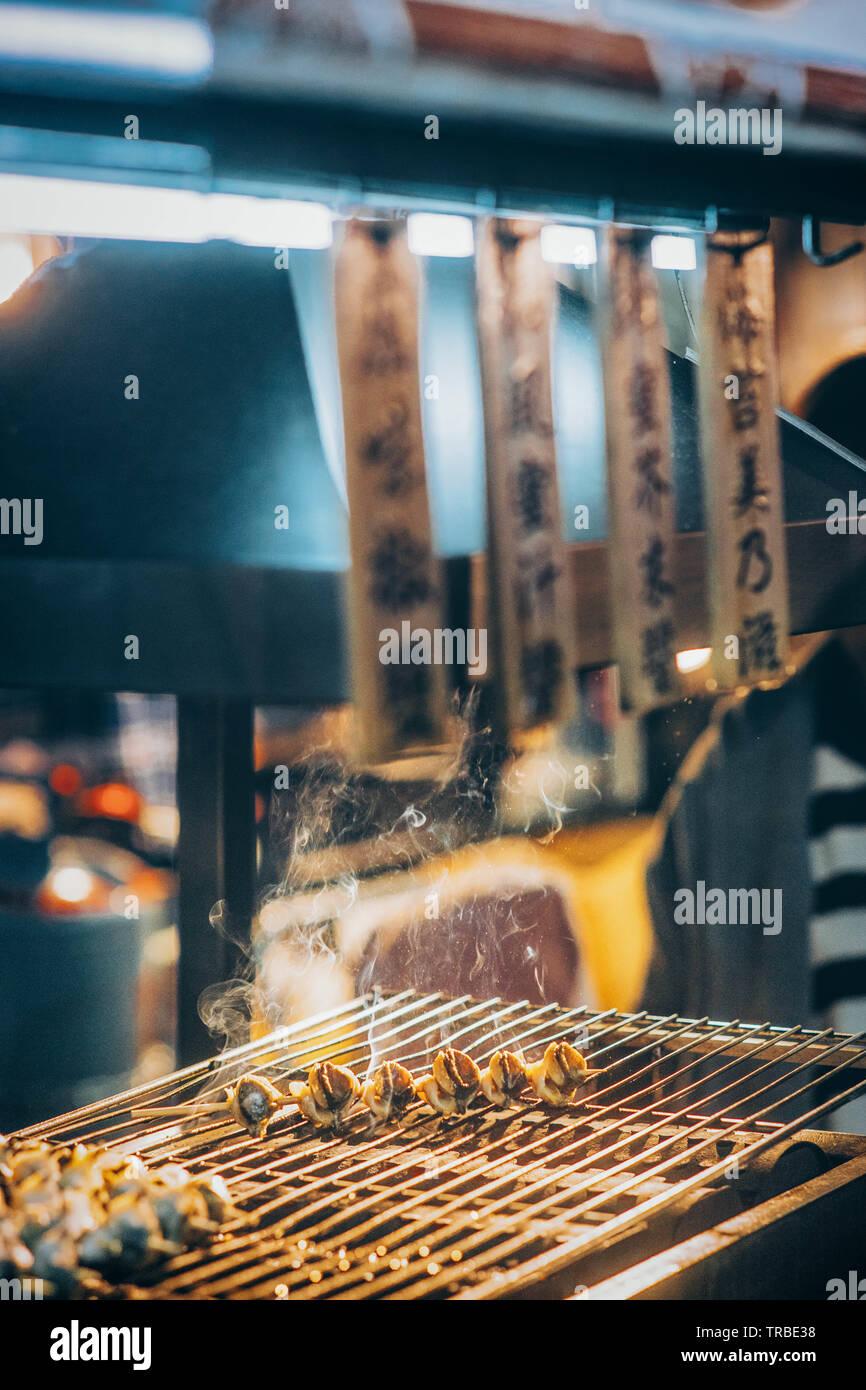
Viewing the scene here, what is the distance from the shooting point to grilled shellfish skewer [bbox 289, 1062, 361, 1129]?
2.29m

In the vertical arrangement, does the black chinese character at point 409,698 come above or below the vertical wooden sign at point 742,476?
below

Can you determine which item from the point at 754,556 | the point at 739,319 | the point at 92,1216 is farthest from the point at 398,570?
the point at 92,1216

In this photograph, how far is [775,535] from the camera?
2.51 m

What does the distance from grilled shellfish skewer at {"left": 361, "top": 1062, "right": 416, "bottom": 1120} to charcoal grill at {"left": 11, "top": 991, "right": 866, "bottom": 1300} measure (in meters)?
0.04

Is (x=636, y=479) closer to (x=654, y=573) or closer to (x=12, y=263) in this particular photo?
(x=654, y=573)

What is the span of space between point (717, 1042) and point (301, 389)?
73.3 inches

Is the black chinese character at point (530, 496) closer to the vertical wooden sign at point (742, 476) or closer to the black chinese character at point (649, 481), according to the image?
the black chinese character at point (649, 481)

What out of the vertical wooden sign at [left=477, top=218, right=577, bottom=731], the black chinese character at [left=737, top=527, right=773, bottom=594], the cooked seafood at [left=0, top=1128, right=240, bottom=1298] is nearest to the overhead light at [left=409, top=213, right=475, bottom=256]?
the vertical wooden sign at [left=477, top=218, right=577, bottom=731]

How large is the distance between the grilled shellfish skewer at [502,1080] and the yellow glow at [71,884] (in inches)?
38.0

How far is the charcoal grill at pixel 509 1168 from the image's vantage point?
68.6 inches

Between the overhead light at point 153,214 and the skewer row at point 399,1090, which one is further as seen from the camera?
the overhead light at point 153,214

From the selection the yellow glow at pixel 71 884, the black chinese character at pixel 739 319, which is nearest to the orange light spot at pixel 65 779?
the yellow glow at pixel 71 884

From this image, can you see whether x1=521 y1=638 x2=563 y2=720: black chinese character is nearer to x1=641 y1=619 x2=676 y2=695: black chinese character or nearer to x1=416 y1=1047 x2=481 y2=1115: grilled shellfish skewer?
x1=641 y1=619 x2=676 y2=695: black chinese character
